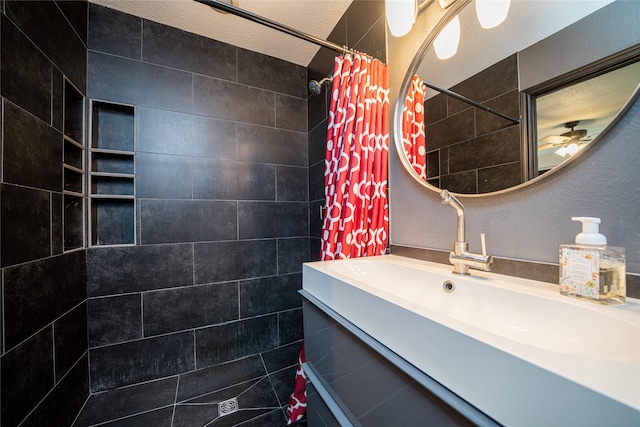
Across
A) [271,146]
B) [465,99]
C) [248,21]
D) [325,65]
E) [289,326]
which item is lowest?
[289,326]

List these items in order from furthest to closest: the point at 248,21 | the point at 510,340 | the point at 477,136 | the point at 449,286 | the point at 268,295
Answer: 1. the point at 268,295
2. the point at 248,21
3. the point at 477,136
4. the point at 449,286
5. the point at 510,340

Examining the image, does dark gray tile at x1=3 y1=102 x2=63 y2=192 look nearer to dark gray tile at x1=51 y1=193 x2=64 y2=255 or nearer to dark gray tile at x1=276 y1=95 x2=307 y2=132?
dark gray tile at x1=51 y1=193 x2=64 y2=255

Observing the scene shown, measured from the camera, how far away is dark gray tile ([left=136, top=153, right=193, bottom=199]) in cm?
150

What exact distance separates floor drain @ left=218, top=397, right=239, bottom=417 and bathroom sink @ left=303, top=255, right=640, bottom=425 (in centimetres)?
102

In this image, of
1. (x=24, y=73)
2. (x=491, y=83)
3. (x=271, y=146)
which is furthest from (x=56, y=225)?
(x=491, y=83)

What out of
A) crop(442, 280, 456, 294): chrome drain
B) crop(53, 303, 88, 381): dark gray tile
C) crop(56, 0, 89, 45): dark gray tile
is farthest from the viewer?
crop(56, 0, 89, 45): dark gray tile

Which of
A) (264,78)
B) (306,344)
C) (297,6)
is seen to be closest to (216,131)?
(264,78)

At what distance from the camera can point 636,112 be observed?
1.66 ft

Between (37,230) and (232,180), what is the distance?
3.26 ft

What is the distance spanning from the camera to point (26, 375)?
881mm

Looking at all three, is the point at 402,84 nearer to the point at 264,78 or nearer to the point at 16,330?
the point at 264,78

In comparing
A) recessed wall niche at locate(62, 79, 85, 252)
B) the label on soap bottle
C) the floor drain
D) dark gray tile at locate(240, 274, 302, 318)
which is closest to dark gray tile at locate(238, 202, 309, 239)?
dark gray tile at locate(240, 274, 302, 318)

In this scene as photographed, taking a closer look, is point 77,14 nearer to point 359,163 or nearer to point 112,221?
point 112,221

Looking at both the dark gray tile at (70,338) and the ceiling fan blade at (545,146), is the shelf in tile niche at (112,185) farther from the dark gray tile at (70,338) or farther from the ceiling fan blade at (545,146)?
the ceiling fan blade at (545,146)
